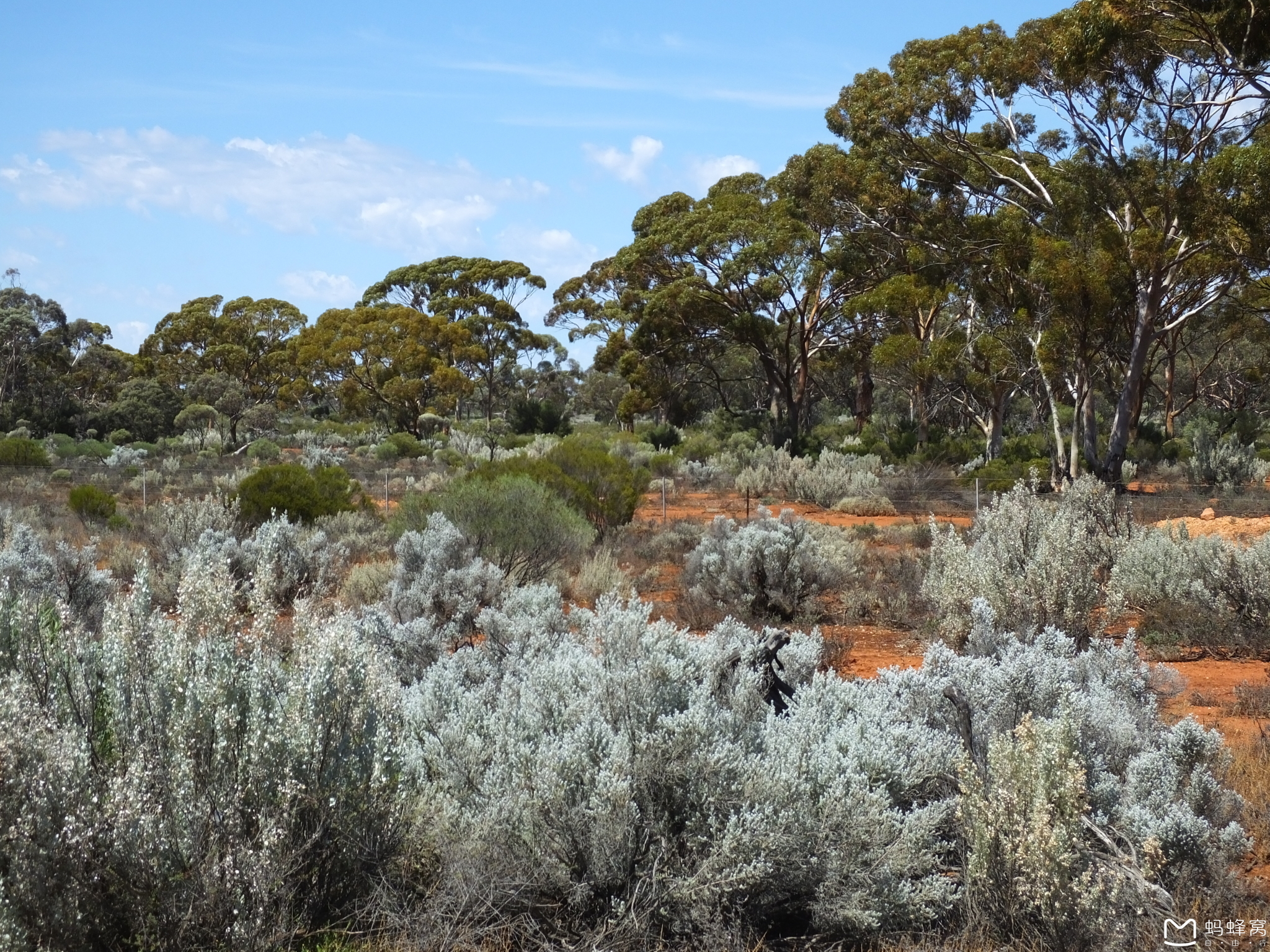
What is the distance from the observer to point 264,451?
39.0 m

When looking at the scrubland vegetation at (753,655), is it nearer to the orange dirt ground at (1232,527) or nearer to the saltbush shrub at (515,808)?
the saltbush shrub at (515,808)

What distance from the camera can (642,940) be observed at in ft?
11.9

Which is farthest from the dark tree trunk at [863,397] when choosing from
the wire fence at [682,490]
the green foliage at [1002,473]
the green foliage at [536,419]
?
the green foliage at [536,419]

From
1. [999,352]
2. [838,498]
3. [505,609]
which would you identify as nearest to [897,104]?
[999,352]

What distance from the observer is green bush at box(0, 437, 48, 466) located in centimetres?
2838

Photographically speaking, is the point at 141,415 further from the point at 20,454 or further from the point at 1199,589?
the point at 1199,589

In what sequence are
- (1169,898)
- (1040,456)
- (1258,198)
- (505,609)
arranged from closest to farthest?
(1169,898) < (505,609) < (1258,198) < (1040,456)

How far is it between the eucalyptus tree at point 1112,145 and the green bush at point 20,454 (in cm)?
2196

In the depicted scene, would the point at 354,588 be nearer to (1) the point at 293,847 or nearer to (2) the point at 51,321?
(1) the point at 293,847

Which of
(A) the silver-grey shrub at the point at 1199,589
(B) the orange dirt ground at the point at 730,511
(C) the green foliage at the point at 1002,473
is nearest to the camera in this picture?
(A) the silver-grey shrub at the point at 1199,589

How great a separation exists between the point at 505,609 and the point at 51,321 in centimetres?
6066

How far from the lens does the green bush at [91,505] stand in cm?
1816

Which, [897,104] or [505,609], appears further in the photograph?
[897,104]

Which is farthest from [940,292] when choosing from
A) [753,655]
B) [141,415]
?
[141,415]
